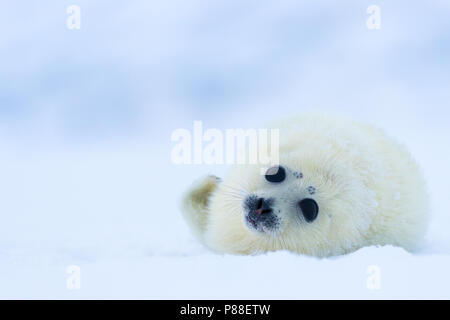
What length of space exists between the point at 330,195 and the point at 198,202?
139cm

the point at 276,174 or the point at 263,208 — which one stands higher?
the point at 276,174

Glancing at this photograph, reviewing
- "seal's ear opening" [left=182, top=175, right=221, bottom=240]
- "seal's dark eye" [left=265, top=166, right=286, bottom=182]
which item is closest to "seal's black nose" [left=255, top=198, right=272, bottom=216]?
"seal's dark eye" [left=265, top=166, right=286, bottom=182]

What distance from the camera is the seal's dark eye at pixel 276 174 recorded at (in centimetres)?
430

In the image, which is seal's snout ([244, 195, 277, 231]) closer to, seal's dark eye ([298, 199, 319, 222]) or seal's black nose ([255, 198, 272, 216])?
seal's black nose ([255, 198, 272, 216])

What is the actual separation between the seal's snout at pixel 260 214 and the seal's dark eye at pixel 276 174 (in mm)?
189

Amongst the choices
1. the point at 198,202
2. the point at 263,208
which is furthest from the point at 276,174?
the point at 198,202

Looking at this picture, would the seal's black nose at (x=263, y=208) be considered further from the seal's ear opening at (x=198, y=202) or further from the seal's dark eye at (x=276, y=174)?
the seal's ear opening at (x=198, y=202)

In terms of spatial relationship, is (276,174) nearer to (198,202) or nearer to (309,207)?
(309,207)

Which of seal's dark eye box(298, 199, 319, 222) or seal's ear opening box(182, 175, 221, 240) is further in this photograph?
seal's ear opening box(182, 175, 221, 240)

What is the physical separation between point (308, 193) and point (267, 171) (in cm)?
36

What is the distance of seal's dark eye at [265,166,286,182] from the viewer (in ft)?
14.1

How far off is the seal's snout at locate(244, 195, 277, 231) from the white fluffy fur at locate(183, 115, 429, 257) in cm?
6

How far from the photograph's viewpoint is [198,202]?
5.26 m
